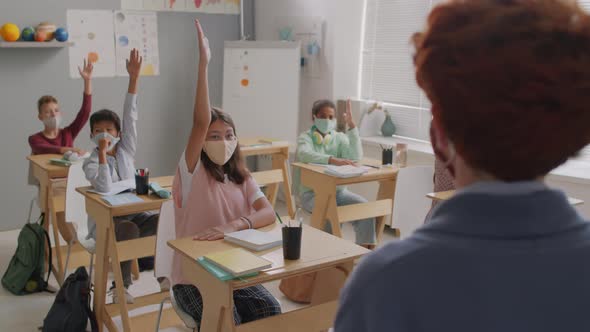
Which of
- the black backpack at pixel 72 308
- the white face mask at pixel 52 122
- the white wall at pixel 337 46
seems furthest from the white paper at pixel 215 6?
the black backpack at pixel 72 308

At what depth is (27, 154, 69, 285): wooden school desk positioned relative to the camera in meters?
3.81

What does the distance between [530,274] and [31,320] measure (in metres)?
3.31

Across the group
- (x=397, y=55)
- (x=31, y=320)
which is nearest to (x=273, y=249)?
(x=31, y=320)

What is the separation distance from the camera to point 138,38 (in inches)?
223

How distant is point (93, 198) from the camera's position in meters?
3.08

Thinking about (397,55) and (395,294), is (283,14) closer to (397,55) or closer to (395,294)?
(397,55)

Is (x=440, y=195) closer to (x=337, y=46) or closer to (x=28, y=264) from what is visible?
(x=28, y=264)

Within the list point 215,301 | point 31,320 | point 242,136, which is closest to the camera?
point 215,301

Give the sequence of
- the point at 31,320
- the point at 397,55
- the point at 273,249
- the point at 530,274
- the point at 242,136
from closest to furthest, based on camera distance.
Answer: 1. the point at 530,274
2. the point at 273,249
3. the point at 31,320
4. the point at 397,55
5. the point at 242,136

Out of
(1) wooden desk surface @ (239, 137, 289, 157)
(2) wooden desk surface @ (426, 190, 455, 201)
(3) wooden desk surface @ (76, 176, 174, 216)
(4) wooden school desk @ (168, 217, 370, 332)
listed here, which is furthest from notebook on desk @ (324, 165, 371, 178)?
(4) wooden school desk @ (168, 217, 370, 332)

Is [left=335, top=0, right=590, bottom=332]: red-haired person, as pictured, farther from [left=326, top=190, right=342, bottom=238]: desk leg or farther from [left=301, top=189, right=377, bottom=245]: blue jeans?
[left=301, top=189, right=377, bottom=245]: blue jeans

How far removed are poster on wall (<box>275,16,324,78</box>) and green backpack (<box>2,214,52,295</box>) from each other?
2934 millimetres

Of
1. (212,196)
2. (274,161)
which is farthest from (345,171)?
(212,196)

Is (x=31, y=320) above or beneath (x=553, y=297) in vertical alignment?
beneath
